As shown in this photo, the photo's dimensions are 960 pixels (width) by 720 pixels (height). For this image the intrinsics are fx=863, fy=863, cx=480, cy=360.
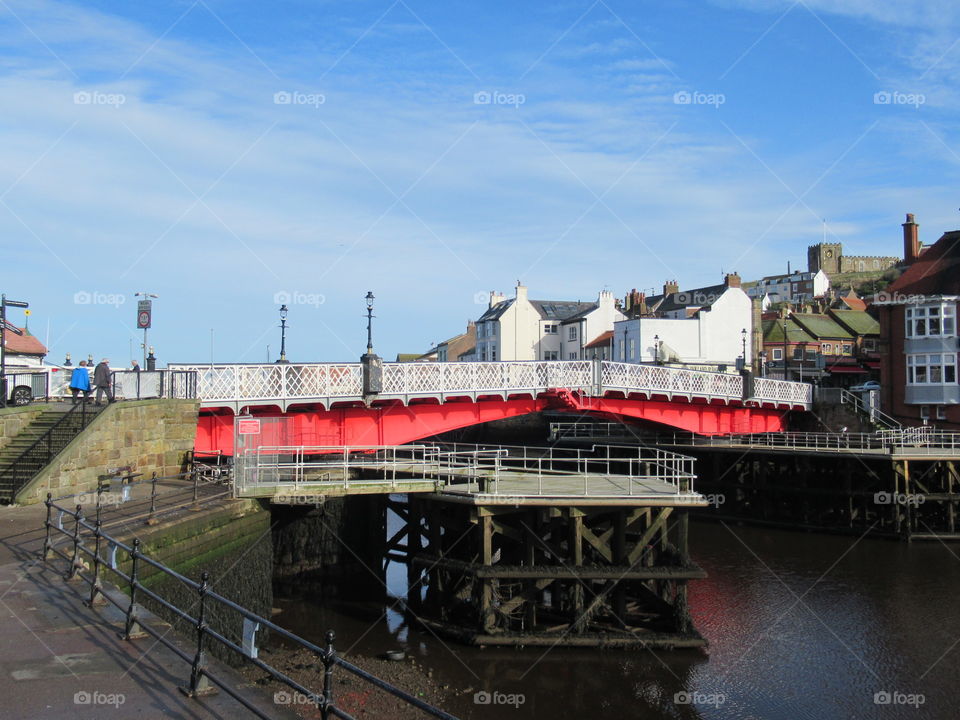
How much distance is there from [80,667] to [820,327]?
75886 mm

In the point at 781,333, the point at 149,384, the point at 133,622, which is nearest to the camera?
the point at 133,622

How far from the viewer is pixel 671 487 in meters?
23.6

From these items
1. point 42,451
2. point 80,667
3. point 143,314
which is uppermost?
point 143,314

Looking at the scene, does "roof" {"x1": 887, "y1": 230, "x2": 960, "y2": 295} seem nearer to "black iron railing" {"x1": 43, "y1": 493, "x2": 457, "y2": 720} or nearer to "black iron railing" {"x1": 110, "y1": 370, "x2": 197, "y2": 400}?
"black iron railing" {"x1": 110, "y1": 370, "x2": 197, "y2": 400}

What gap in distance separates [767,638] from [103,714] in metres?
18.0

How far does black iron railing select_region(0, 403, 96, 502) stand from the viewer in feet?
60.1

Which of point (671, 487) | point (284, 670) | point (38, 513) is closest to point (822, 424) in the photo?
point (671, 487)

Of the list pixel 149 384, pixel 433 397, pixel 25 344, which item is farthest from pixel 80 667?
pixel 25 344

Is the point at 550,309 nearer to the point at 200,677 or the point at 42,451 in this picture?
the point at 42,451

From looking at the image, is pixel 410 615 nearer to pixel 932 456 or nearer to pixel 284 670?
pixel 284 670
